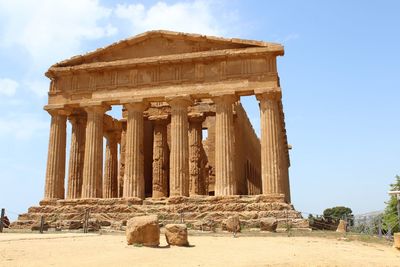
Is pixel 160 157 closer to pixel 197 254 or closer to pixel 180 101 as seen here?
pixel 180 101

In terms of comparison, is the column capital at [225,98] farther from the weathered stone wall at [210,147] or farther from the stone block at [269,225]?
the stone block at [269,225]

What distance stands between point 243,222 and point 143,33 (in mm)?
13063

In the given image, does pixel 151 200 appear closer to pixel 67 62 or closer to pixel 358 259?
pixel 67 62

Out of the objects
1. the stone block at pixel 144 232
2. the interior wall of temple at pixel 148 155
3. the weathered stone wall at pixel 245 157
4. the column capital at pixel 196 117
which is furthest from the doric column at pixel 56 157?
the stone block at pixel 144 232

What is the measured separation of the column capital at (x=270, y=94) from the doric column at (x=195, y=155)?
6897mm

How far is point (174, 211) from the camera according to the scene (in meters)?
23.8

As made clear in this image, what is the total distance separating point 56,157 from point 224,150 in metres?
10.7

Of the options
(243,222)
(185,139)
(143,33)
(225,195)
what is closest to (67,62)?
(143,33)

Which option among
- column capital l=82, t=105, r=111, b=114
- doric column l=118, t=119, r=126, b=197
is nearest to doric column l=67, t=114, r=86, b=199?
column capital l=82, t=105, r=111, b=114

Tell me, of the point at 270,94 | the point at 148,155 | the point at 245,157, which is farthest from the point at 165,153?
the point at 270,94

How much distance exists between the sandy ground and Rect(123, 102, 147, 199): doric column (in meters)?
11.7

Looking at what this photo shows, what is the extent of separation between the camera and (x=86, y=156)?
1070 inches

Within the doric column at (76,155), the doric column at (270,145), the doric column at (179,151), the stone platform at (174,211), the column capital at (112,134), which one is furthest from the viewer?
the column capital at (112,134)

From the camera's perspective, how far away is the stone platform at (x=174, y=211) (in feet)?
70.1
